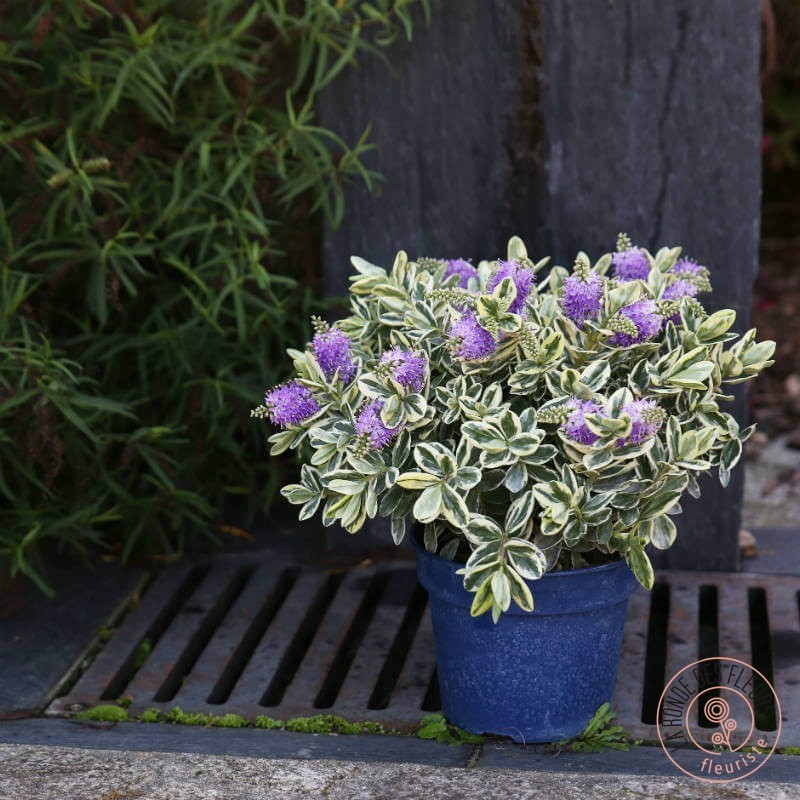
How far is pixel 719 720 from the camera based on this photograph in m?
2.08

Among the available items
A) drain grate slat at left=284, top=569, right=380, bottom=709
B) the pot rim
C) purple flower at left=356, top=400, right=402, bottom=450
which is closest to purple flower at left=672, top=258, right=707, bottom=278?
the pot rim

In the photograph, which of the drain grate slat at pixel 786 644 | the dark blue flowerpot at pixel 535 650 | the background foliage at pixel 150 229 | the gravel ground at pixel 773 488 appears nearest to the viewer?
the dark blue flowerpot at pixel 535 650

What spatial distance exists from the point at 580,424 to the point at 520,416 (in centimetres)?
13

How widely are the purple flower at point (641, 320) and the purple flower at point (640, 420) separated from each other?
0.16 m

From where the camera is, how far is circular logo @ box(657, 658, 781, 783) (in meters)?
1.94

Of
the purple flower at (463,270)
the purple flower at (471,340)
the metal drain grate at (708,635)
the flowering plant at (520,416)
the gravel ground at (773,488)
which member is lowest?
the gravel ground at (773,488)

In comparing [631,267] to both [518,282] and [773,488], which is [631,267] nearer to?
[518,282]

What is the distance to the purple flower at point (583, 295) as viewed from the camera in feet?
6.40

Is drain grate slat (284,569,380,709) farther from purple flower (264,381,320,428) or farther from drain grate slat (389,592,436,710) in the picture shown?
purple flower (264,381,320,428)

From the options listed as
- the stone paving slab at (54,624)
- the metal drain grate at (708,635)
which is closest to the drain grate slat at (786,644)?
the metal drain grate at (708,635)

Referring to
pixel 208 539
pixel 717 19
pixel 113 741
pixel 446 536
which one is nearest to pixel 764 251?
pixel 717 19

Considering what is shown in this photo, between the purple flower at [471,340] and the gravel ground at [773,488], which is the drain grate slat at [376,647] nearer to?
the purple flower at [471,340]

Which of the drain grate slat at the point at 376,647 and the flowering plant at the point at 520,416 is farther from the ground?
the flowering plant at the point at 520,416

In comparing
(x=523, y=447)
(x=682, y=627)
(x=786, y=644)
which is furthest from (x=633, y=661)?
(x=523, y=447)
